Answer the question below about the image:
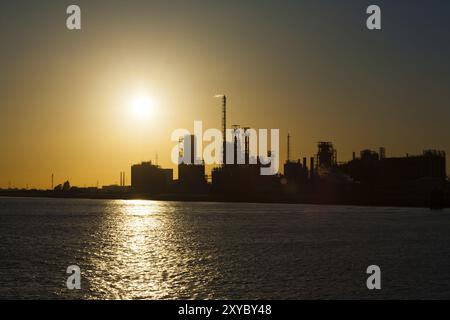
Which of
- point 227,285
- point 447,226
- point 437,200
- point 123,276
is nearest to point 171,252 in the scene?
point 123,276

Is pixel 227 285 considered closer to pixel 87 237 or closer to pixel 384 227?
pixel 87 237

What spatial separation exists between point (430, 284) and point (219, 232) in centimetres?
5214

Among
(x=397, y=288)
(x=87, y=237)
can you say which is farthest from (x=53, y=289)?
(x=87, y=237)

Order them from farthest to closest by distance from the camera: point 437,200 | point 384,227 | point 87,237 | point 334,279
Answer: point 437,200 → point 384,227 → point 87,237 → point 334,279

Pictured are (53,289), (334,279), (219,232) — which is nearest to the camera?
(53,289)
